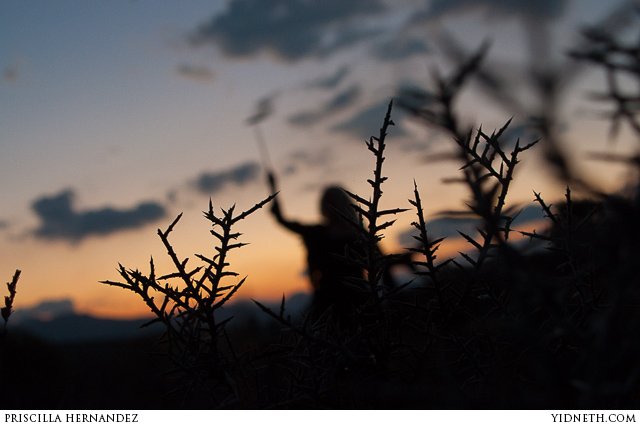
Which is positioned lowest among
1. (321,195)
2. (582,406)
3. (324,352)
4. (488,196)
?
(582,406)

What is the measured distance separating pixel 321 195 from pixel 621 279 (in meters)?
5.43

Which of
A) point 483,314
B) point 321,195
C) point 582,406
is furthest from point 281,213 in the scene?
point 582,406

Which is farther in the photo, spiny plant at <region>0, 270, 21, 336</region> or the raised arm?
the raised arm

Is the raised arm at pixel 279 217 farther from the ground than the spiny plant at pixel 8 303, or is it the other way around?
the raised arm at pixel 279 217

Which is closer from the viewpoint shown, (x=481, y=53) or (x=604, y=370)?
(x=481, y=53)

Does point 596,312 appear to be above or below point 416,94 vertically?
below

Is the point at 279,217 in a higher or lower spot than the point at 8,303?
higher

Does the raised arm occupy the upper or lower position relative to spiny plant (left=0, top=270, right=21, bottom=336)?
upper

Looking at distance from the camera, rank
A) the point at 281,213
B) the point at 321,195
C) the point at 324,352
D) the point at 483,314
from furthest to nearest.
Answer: the point at 281,213, the point at 321,195, the point at 483,314, the point at 324,352

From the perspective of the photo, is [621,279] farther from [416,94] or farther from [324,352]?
[324,352]

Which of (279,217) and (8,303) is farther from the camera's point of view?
(279,217)

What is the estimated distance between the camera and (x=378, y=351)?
1124mm

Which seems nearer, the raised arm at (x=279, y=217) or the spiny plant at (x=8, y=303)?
the spiny plant at (x=8, y=303)

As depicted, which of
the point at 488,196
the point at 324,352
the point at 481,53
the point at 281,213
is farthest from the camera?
the point at 281,213
